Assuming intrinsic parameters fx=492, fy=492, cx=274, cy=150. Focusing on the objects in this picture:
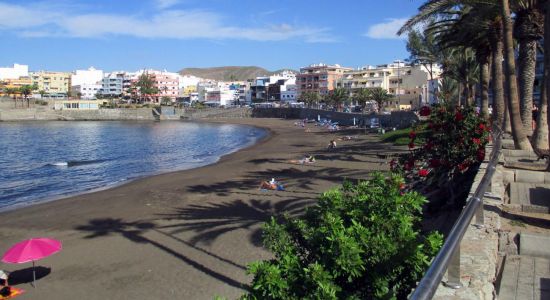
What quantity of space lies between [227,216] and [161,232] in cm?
240

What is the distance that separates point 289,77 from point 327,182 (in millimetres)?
141155

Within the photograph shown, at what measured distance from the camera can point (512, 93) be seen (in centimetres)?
1420

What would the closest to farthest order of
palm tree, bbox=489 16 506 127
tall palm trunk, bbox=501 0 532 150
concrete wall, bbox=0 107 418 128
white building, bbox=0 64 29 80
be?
tall palm trunk, bbox=501 0 532 150 → palm tree, bbox=489 16 506 127 → concrete wall, bbox=0 107 418 128 → white building, bbox=0 64 29 80

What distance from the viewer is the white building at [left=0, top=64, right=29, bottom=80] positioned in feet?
603

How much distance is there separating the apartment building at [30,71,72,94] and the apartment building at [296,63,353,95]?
90540 millimetres

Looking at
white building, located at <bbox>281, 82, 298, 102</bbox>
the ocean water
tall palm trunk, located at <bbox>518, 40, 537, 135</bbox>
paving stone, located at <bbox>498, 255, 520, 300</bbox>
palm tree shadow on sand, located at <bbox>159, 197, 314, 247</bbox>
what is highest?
white building, located at <bbox>281, 82, 298, 102</bbox>

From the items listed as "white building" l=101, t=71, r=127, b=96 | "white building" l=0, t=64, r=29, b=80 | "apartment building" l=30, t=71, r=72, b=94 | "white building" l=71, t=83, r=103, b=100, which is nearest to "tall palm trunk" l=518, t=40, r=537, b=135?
"white building" l=101, t=71, r=127, b=96

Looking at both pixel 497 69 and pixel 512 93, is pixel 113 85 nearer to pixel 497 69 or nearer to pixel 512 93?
pixel 497 69

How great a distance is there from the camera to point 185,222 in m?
17.2

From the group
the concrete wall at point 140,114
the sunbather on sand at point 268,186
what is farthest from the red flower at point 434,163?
the concrete wall at point 140,114

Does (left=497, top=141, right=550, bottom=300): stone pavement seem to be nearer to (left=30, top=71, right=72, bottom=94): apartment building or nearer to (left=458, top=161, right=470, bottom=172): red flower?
(left=458, top=161, right=470, bottom=172): red flower

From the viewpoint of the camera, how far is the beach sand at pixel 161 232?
11.7 m

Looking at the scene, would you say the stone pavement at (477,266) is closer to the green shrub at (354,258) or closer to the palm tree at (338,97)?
the green shrub at (354,258)

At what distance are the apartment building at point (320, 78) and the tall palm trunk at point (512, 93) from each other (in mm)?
115698
